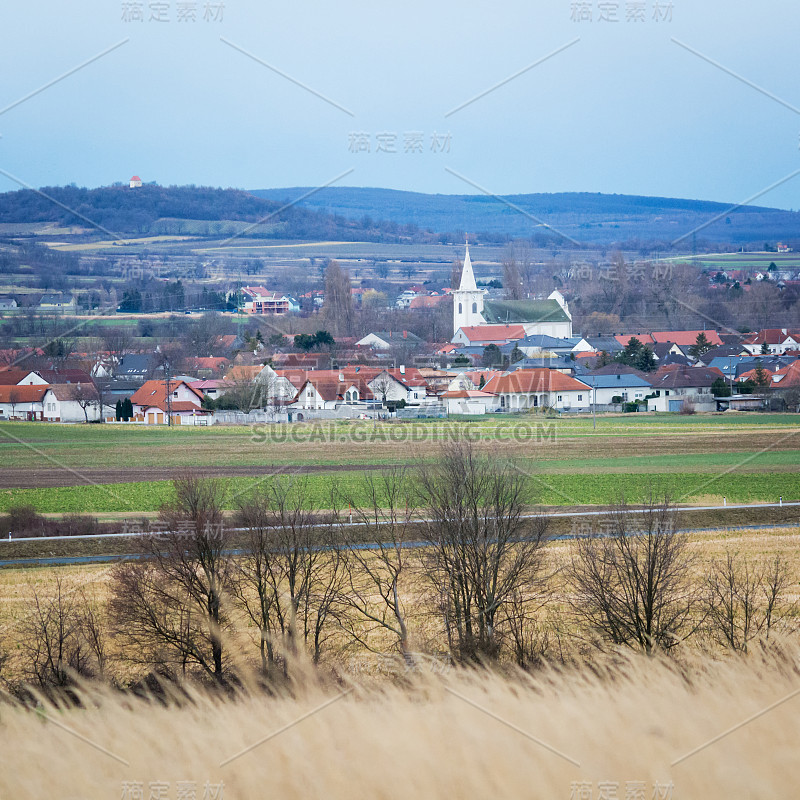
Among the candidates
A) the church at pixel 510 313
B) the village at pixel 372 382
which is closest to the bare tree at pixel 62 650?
the village at pixel 372 382

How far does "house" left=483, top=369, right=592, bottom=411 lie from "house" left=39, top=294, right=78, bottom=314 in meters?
21.2

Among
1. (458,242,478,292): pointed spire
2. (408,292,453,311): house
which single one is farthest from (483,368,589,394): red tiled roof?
(458,242,478,292): pointed spire

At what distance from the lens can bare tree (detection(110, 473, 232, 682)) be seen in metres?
8.23

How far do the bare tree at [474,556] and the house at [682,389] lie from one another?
32086mm

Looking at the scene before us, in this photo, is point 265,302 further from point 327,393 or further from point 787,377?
point 787,377

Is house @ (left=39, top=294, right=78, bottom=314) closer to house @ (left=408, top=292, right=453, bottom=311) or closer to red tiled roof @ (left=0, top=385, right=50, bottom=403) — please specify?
red tiled roof @ (left=0, top=385, right=50, bottom=403)

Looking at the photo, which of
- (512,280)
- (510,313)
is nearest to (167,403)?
(510,313)

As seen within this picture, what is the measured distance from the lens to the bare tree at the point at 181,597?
27.0 feet

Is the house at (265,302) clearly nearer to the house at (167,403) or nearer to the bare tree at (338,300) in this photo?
the bare tree at (338,300)

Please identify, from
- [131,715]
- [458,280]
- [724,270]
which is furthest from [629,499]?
[458,280]

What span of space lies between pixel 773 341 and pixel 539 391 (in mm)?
18914

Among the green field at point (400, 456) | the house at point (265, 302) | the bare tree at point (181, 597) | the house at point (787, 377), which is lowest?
the green field at point (400, 456)

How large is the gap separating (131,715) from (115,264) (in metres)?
53.2

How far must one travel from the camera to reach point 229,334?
4719cm
